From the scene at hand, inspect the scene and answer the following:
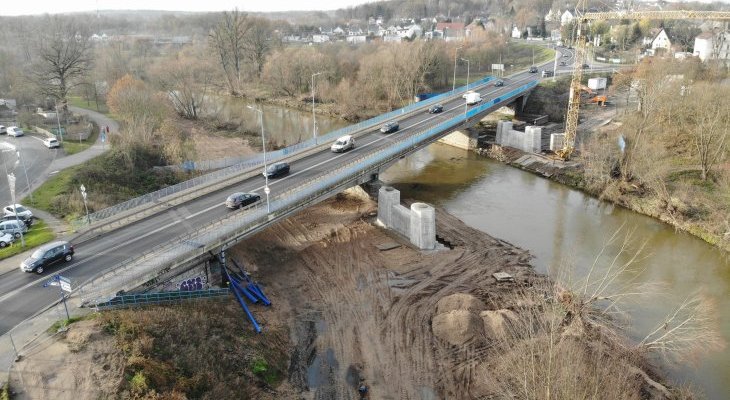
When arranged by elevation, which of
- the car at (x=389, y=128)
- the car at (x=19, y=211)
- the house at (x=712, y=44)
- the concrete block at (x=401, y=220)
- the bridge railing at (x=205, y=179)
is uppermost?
the house at (x=712, y=44)

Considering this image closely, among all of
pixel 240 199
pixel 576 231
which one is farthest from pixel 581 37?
pixel 240 199

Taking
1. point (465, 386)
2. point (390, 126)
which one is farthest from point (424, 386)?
point (390, 126)

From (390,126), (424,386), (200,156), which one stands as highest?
(390,126)

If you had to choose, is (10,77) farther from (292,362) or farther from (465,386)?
(465,386)

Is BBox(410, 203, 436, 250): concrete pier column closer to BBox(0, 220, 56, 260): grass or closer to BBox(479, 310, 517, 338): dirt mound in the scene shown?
BBox(479, 310, 517, 338): dirt mound

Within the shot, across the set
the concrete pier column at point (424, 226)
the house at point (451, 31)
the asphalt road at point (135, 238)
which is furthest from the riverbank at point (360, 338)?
the house at point (451, 31)

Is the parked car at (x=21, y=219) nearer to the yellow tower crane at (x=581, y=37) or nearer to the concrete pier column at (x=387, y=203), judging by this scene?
the concrete pier column at (x=387, y=203)

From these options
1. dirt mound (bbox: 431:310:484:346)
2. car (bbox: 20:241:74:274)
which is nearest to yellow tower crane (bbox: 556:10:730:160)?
dirt mound (bbox: 431:310:484:346)
